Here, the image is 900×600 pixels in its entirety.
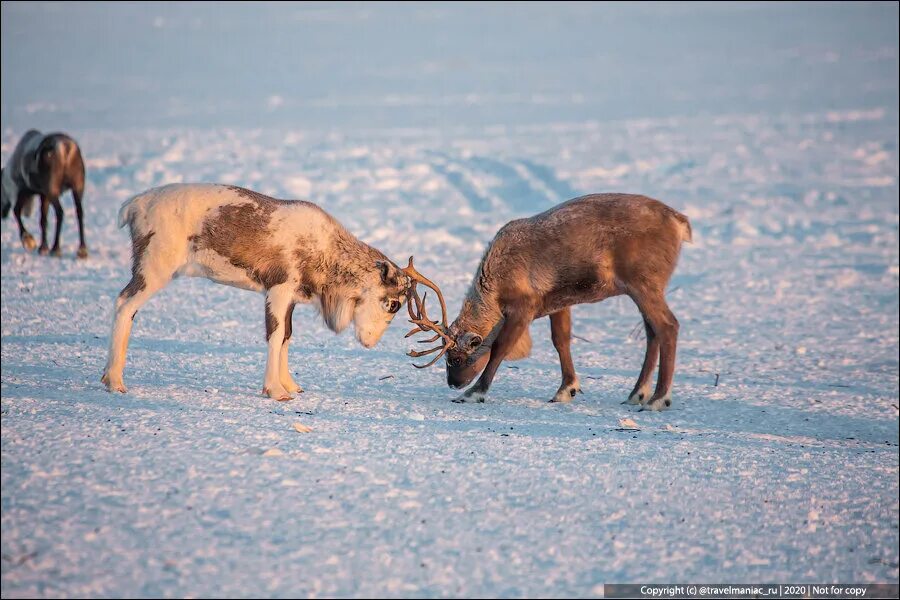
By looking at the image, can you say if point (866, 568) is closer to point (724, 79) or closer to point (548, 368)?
point (548, 368)

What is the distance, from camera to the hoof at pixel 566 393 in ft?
28.9

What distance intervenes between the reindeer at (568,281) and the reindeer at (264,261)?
0.53 metres

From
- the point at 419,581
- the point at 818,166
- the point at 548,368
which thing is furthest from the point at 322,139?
the point at 419,581

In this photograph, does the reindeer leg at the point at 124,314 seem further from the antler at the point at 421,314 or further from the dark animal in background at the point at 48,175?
the dark animal in background at the point at 48,175

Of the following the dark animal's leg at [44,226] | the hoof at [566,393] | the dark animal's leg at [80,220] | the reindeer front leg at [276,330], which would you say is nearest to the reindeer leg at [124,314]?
the reindeer front leg at [276,330]

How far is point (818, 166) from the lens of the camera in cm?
2252

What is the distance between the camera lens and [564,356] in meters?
9.08

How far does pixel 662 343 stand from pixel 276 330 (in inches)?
132

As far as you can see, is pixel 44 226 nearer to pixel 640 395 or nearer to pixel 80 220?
pixel 80 220

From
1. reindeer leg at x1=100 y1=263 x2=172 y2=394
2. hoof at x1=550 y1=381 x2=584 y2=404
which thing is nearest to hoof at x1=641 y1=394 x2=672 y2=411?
hoof at x1=550 y1=381 x2=584 y2=404

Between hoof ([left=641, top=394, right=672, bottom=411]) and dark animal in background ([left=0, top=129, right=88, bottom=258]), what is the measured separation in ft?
31.2

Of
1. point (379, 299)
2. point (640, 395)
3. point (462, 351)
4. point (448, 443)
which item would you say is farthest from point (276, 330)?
point (640, 395)

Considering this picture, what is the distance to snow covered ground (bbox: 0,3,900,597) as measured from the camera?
4922 mm

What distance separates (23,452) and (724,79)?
3306cm
